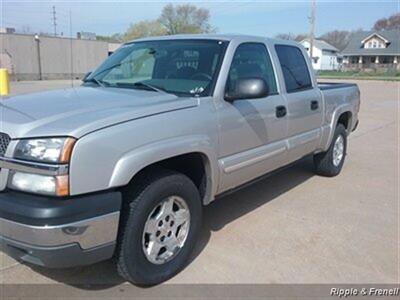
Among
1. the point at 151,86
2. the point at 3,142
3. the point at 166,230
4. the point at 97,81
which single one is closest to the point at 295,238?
the point at 166,230

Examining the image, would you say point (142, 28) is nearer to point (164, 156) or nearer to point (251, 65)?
A: point (251, 65)

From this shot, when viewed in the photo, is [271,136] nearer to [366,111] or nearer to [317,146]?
[317,146]

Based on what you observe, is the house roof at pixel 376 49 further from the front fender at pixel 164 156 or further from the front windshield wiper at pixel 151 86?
the front fender at pixel 164 156

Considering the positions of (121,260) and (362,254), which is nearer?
(121,260)

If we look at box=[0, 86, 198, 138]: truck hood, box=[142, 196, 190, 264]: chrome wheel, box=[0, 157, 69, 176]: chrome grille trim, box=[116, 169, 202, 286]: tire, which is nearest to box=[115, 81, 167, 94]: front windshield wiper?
box=[0, 86, 198, 138]: truck hood

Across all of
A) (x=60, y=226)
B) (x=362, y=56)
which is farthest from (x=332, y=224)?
(x=362, y=56)

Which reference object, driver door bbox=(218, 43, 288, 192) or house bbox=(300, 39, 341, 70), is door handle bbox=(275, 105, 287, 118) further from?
house bbox=(300, 39, 341, 70)

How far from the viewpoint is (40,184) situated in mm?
2580

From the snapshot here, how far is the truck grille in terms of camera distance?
2.70 meters

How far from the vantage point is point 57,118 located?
2.75 meters

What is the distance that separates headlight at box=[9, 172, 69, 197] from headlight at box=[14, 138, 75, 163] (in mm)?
105

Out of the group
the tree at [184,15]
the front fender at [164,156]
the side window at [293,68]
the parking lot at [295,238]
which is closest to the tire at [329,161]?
the parking lot at [295,238]

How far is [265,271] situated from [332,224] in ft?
4.46

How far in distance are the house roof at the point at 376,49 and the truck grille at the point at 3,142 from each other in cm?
7837
